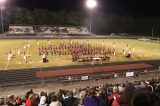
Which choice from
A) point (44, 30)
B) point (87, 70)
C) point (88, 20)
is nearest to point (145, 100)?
point (87, 70)

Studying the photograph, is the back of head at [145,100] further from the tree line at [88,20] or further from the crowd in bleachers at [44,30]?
the tree line at [88,20]

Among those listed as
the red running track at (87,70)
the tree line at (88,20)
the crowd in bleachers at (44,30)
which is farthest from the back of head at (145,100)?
the tree line at (88,20)

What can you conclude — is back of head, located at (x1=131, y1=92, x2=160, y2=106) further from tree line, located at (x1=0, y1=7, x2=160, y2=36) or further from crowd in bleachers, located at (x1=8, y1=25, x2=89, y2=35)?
tree line, located at (x1=0, y1=7, x2=160, y2=36)

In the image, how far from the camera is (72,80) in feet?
86.9

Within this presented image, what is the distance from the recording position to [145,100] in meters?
3.70

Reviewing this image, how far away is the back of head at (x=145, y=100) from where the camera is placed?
3691 millimetres

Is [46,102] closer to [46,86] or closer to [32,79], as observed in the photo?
[46,86]

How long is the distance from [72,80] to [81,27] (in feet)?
248

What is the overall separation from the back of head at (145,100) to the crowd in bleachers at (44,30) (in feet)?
281

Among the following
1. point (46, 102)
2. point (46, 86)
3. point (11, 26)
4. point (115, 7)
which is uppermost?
point (115, 7)

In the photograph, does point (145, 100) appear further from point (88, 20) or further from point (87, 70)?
point (88, 20)

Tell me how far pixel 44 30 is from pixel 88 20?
23.5 m

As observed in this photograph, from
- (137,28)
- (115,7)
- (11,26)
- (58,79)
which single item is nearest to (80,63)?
(58,79)

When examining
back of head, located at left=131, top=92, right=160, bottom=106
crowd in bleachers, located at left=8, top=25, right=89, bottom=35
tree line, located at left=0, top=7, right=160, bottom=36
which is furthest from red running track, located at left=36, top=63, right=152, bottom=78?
tree line, located at left=0, top=7, right=160, bottom=36
